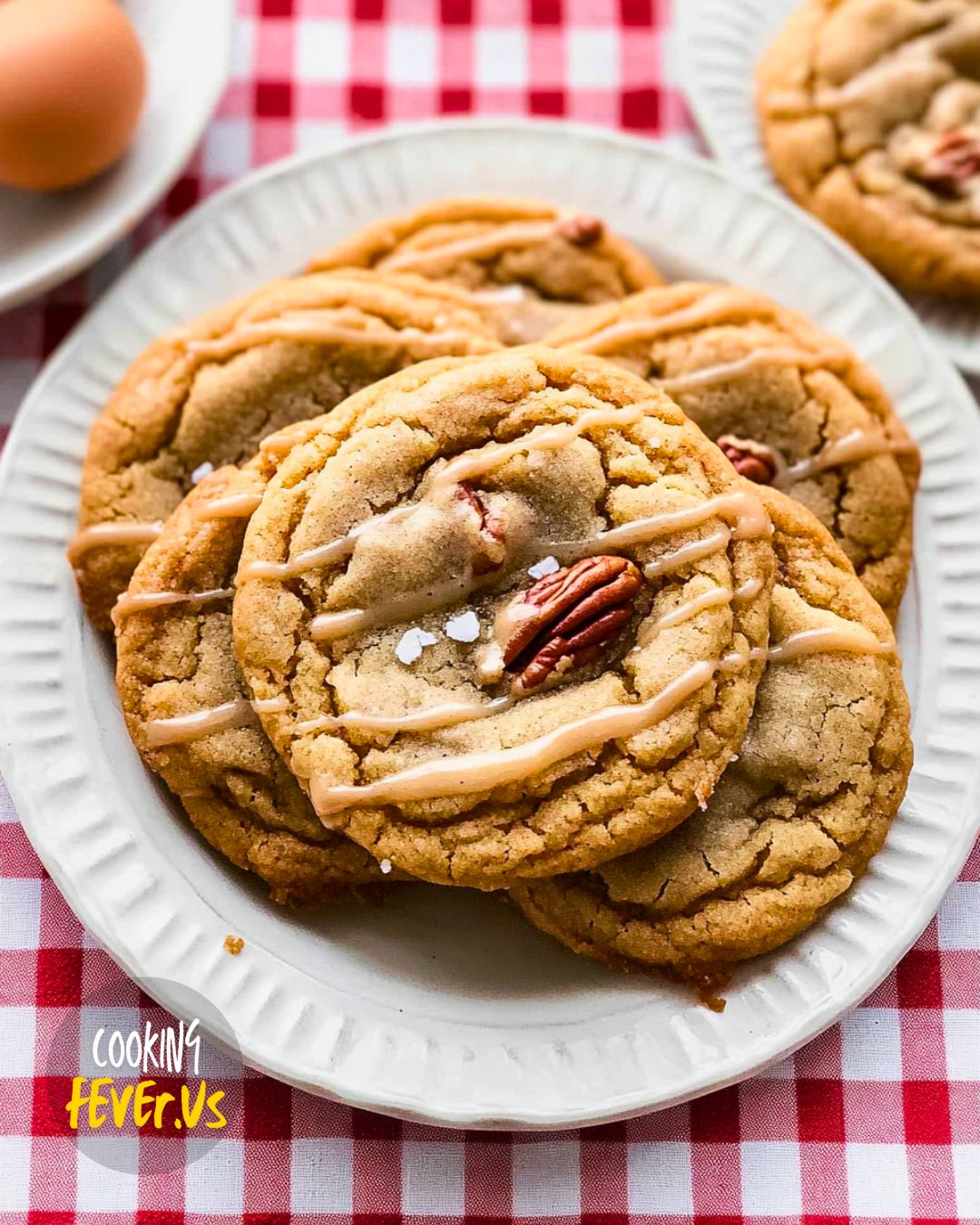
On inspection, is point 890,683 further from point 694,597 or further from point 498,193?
point 498,193

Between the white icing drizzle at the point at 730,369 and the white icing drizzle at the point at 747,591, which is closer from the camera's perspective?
the white icing drizzle at the point at 747,591

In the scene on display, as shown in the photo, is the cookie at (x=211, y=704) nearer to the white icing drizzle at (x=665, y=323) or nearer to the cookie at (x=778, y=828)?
the cookie at (x=778, y=828)

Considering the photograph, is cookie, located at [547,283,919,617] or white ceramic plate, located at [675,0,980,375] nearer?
cookie, located at [547,283,919,617]

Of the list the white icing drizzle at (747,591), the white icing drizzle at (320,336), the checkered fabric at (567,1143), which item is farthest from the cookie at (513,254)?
the checkered fabric at (567,1143)

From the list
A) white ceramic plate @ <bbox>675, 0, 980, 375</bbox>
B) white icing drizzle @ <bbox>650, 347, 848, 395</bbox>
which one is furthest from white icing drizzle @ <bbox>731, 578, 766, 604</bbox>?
white ceramic plate @ <bbox>675, 0, 980, 375</bbox>

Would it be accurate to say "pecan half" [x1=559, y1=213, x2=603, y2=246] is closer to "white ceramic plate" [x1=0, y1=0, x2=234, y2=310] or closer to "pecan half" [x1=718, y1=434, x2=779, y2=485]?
"pecan half" [x1=718, y1=434, x2=779, y2=485]

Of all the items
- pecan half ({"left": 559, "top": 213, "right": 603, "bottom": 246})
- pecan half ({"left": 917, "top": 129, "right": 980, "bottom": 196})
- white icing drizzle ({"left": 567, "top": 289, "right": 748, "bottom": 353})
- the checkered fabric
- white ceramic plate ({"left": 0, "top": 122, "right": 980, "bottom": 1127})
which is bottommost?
the checkered fabric
